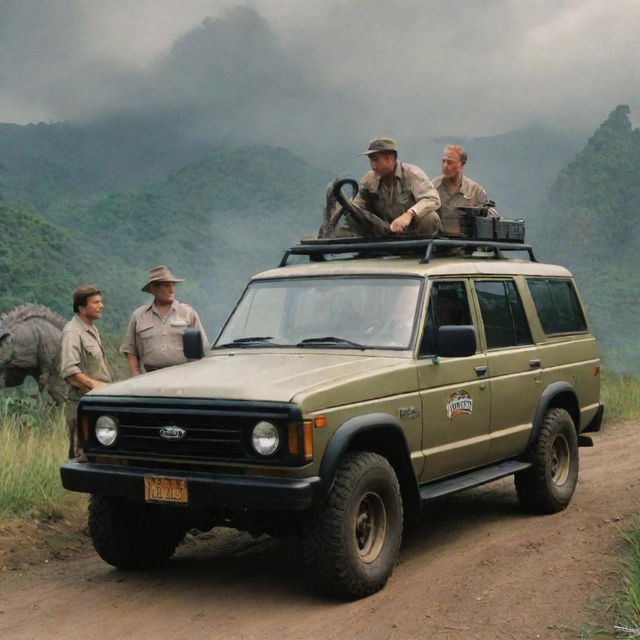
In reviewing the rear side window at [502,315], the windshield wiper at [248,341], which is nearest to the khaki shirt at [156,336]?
the windshield wiper at [248,341]

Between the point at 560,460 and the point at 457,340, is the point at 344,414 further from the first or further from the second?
the point at 560,460

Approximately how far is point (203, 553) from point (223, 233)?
7094 cm

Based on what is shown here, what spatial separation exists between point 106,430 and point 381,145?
3.46 meters

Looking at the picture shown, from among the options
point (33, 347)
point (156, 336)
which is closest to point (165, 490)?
point (156, 336)

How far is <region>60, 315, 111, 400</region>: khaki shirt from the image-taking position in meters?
8.12

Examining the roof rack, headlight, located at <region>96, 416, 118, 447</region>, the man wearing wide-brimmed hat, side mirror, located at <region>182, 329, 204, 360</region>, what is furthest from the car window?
the man wearing wide-brimmed hat

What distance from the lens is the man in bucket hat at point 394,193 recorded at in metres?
8.33

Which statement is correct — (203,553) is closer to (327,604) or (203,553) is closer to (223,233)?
(327,604)

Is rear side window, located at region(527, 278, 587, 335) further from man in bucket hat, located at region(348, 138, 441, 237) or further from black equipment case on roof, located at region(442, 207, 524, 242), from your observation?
man in bucket hat, located at region(348, 138, 441, 237)

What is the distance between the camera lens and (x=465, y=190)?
1012 cm

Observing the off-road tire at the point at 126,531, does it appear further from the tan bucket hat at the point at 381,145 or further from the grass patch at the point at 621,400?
the grass patch at the point at 621,400

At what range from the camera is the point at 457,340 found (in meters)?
6.81

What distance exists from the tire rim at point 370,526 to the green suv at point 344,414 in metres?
0.01

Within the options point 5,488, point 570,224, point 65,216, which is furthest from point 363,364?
point 570,224
